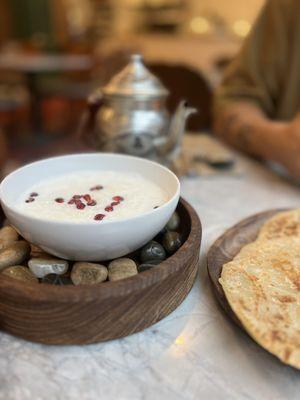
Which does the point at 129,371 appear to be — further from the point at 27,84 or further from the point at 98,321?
the point at 27,84

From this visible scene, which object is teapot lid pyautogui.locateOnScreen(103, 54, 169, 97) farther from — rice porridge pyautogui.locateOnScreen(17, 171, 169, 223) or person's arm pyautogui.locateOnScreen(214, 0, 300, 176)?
person's arm pyautogui.locateOnScreen(214, 0, 300, 176)

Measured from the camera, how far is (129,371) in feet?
1.51

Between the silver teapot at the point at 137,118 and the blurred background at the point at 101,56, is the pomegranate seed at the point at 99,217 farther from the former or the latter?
the blurred background at the point at 101,56

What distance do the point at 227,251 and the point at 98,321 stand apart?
11.6 inches

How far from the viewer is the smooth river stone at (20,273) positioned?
0.52 m

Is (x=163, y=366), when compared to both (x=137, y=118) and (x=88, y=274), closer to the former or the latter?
(x=88, y=274)

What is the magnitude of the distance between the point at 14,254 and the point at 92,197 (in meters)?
0.16

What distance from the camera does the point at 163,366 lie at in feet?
1.54

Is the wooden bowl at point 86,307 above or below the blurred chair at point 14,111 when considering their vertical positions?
above

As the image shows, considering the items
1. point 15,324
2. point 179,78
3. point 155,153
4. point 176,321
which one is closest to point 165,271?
point 176,321

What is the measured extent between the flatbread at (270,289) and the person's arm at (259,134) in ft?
1.18

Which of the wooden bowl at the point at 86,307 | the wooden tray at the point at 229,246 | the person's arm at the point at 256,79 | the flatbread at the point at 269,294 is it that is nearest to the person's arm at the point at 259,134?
the person's arm at the point at 256,79

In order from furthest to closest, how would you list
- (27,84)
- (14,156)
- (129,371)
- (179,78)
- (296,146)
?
(27,84) → (14,156) → (179,78) → (296,146) → (129,371)

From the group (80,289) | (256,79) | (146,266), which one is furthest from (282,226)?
(256,79)
